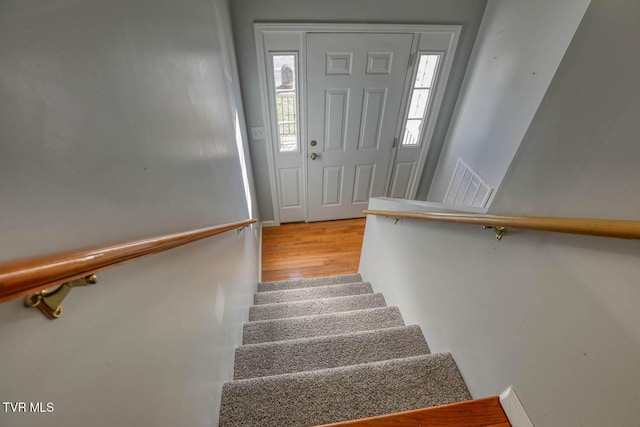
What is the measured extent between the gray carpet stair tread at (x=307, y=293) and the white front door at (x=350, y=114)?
138cm

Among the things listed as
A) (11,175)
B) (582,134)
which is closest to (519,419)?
(582,134)

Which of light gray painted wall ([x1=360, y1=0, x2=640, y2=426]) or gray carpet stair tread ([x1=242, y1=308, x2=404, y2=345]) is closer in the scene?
light gray painted wall ([x1=360, y1=0, x2=640, y2=426])

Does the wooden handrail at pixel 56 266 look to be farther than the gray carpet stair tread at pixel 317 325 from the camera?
No

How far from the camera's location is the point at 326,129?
2.81 meters

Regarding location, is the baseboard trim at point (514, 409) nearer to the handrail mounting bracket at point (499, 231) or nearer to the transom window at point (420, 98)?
the handrail mounting bracket at point (499, 231)

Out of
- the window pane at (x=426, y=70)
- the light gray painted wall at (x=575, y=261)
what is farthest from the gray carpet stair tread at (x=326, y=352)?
the window pane at (x=426, y=70)

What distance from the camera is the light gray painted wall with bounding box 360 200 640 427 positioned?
1.80ft

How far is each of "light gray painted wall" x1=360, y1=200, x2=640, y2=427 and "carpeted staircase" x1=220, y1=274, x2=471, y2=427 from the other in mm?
153

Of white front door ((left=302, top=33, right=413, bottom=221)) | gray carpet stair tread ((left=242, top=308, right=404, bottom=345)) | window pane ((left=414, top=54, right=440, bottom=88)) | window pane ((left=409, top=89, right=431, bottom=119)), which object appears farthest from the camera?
window pane ((left=409, top=89, right=431, bottom=119))

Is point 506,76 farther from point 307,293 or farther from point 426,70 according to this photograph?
point 307,293

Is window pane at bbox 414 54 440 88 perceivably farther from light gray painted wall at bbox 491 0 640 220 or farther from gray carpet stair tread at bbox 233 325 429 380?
gray carpet stair tread at bbox 233 325 429 380

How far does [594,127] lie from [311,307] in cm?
165

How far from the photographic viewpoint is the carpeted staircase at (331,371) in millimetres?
1003

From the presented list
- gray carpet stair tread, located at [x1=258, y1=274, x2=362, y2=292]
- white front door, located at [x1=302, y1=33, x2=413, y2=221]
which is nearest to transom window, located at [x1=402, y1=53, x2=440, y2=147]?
white front door, located at [x1=302, y1=33, x2=413, y2=221]
